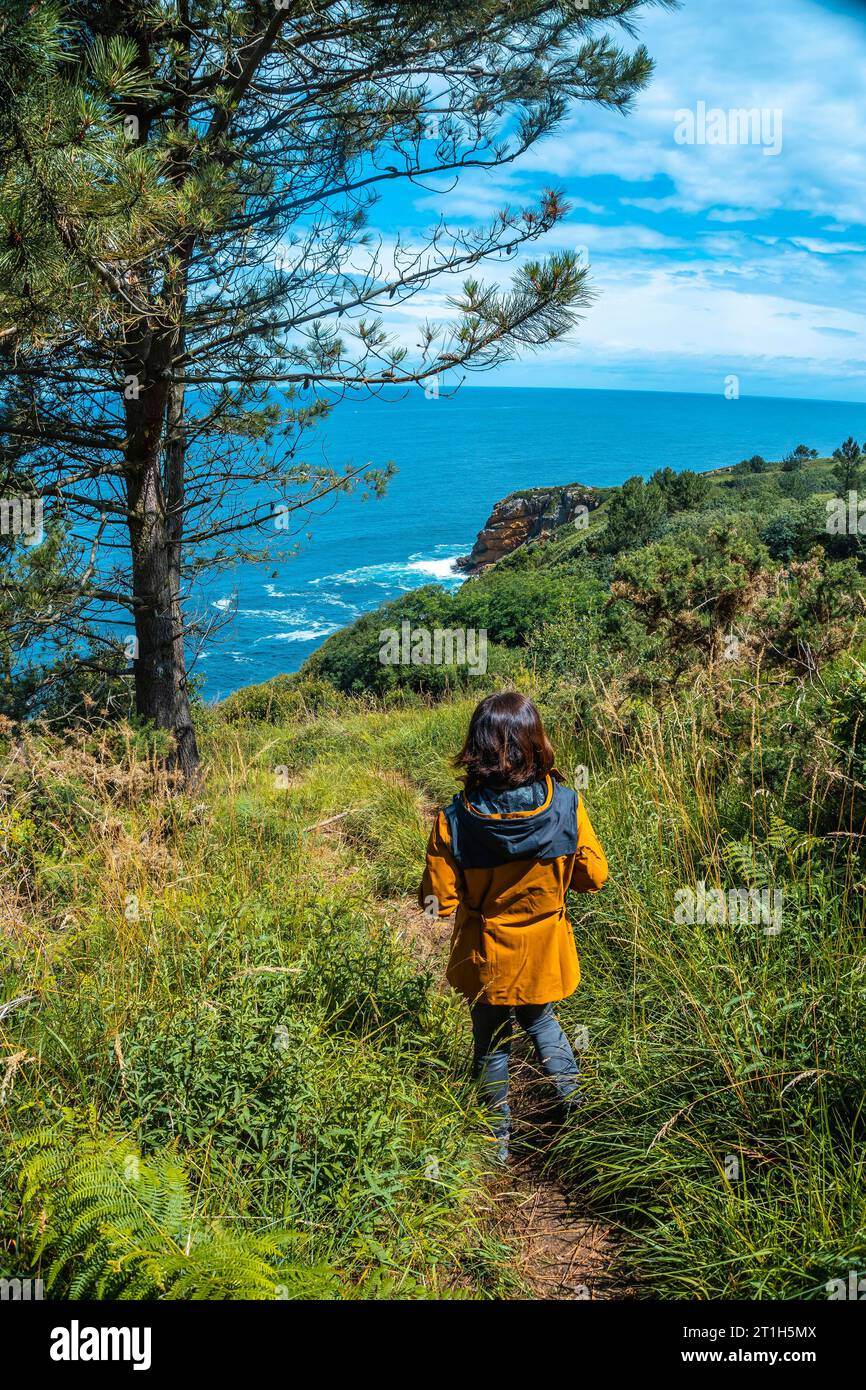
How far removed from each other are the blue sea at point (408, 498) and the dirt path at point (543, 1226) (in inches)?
171

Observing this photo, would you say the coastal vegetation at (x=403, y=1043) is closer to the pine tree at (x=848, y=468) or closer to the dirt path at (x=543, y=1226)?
the dirt path at (x=543, y=1226)

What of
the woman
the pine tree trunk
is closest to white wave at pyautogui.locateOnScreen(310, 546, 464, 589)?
the pine tree trunk

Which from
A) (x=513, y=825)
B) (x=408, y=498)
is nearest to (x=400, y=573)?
(x=408, y=498)

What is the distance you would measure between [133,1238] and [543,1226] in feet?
4.44

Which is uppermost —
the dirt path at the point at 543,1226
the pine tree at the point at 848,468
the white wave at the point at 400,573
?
the pine tree at the point at 848,468

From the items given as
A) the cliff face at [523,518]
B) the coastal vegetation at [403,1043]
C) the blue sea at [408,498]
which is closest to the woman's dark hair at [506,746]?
the coastal vegetation at [403,1043]

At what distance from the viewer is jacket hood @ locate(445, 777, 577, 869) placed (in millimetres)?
2707

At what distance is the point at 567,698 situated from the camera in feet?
19.0

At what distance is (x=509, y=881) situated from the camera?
9.23 feet

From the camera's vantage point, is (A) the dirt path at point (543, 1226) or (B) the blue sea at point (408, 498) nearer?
(A) the dirt path at point (543, 1226)

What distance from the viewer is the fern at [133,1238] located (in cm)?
177
